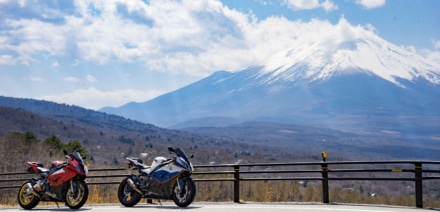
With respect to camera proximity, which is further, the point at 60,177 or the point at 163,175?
the point at 60,177

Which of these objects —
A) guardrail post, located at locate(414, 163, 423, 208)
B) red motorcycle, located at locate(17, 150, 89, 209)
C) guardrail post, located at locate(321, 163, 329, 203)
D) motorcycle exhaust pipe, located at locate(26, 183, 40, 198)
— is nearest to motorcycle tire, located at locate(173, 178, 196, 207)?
red motorcycle, located at locate(17, 150, 89, 209)

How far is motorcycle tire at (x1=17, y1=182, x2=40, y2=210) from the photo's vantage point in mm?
17359

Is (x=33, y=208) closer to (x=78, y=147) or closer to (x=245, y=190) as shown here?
(x=245, y=190)

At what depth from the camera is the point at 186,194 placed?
16422mm

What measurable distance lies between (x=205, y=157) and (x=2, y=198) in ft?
207

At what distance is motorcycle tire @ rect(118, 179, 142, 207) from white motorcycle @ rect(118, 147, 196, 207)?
8 centimetres

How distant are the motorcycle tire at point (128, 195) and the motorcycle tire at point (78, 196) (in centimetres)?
103

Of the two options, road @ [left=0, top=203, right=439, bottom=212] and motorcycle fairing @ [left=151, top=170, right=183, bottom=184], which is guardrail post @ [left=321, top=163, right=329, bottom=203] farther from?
motorcycle fairing @ [left=151, top=170, right=183, bottom=184]

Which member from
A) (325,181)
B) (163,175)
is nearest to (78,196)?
(163,175)

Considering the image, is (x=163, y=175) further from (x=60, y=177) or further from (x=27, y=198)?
(x=27, y=198)

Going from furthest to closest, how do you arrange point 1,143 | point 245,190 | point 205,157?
1. point 205,157
2. point 1,143
3. point 245,190

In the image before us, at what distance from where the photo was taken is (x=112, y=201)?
21.0 m

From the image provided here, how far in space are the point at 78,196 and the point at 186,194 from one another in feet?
9.02

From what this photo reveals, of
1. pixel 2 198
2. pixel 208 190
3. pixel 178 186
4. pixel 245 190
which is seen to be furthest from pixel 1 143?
pixel 178 186
